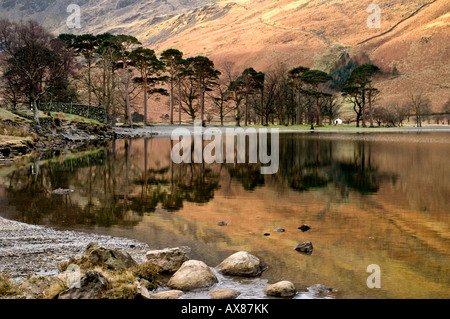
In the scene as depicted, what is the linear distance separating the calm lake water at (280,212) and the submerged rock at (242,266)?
0.27 metres

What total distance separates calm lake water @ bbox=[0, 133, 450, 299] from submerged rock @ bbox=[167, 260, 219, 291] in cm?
93

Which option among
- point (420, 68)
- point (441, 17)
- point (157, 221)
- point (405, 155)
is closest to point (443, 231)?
point (157, 221)

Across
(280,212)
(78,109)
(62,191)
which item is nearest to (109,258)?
(280,212)

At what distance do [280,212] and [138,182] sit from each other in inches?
349

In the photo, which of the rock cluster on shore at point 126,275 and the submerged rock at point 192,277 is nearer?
the rock cluster on shore at point 126,275

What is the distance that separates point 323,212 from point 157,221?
17.5 ft

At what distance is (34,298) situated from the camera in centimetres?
655

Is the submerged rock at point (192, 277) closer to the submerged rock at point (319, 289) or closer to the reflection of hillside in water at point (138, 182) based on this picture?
the submerged rock at point (319, 289)

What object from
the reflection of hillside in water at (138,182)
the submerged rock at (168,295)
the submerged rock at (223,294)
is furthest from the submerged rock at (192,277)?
the reflection of hillside in water at (138,182)

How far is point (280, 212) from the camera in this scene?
1391 centimetres

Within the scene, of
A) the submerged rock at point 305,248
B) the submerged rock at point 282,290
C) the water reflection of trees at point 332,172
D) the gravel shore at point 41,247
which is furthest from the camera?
the water reflection of trees at point 332,172

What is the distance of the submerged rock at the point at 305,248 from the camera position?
9.55 m

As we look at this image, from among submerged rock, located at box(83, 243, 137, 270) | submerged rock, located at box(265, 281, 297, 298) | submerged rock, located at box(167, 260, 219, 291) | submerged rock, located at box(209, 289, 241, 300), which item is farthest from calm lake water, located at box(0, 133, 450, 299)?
submerged rock, located at box(83, 243, 137, 270)
